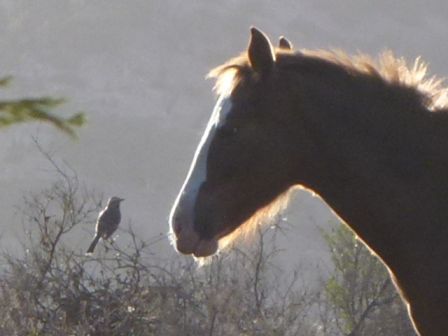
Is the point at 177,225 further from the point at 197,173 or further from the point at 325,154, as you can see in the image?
the point at 325,154

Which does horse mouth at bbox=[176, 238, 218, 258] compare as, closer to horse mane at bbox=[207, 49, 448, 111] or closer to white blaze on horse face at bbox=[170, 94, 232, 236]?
white blaze on horse face at bbox=[170, 94, 232, 236]

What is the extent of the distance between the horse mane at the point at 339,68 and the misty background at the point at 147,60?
127ft

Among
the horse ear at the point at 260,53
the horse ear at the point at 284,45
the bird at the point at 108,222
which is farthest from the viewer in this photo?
the bird at the point at 108,222

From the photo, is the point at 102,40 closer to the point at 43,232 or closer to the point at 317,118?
the point at 43,232

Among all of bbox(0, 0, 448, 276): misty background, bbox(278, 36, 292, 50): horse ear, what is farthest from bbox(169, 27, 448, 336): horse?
bbox(0, 0, 448, 276): misty background

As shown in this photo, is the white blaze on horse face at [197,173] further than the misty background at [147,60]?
No

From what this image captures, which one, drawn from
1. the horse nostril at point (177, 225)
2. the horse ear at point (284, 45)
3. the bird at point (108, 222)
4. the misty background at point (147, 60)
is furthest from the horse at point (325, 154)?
the misty background at point (147, 60)

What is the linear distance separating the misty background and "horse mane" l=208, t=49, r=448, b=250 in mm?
38842

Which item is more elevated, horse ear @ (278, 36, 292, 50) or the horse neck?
horse ear @ (278, 36, 292, 50)

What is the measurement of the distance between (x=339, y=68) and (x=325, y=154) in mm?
330

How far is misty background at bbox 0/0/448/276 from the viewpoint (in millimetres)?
51375

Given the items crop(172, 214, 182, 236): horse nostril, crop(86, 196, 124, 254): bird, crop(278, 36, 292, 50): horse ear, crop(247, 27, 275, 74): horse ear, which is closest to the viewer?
crop(172, 214, 182, 236): horse nostril

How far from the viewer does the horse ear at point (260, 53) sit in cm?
496

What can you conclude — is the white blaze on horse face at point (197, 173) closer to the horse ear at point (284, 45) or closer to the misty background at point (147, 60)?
the horse ear at point (284, 45)
